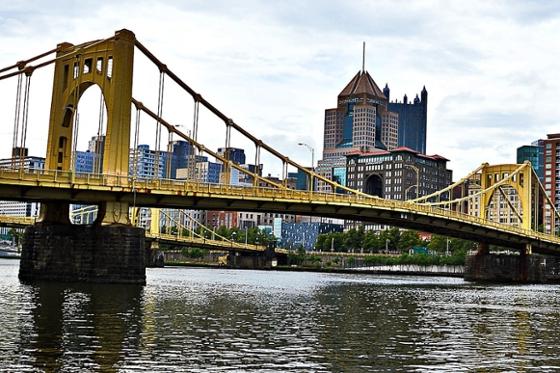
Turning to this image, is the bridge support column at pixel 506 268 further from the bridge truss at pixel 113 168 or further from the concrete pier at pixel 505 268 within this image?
the bridge truss at pixel 113 168

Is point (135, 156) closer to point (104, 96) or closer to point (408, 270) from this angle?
point (104, 96)

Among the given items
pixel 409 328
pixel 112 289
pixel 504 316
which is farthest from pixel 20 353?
pixel 112 289

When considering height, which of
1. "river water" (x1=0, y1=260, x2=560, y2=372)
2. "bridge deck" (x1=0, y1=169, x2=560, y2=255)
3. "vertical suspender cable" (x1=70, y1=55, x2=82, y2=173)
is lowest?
"river water" (x1=0, y1=260, x2=560, y2=372)

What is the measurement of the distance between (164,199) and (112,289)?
49.3 ft

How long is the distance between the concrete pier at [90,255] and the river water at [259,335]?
11166 mm

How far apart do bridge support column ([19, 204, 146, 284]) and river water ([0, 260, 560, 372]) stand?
11207 millimetres

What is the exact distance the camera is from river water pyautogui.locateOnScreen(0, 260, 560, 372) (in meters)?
29.2

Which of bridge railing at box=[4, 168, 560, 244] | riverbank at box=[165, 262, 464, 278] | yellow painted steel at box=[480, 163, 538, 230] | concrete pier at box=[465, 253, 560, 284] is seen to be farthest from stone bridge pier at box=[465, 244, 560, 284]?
riverbank at box=[165, 262, 464, 278]

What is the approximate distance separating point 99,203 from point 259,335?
1611 inches

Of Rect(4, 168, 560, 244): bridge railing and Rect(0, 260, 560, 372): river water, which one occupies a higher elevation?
Rect(4, 168, 560, 244): bridge railing

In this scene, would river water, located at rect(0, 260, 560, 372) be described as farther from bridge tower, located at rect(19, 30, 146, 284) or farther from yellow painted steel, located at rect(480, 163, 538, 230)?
Answer: yellow painted steel, located at rect(480, 163, 538, 230)

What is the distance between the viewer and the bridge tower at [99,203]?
242 ft

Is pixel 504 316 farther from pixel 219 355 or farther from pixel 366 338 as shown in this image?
pixel 219 355

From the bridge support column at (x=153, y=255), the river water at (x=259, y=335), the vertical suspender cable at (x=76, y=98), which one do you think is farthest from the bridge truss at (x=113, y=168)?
the bridge support column at (x=153, y=255)
